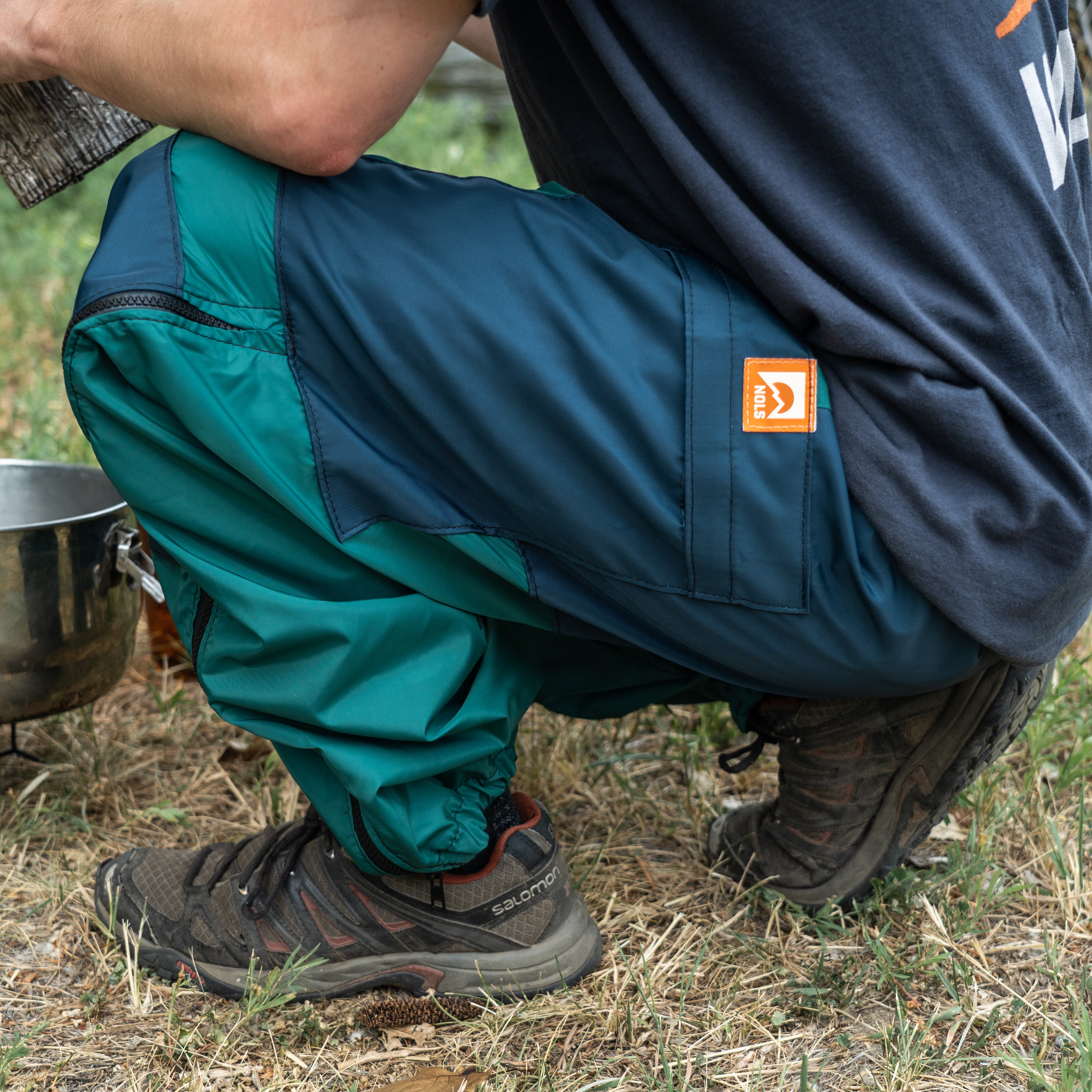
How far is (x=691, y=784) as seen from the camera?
1.80 metres

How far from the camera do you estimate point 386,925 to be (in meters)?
1.38

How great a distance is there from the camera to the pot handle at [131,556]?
1563 millimetres

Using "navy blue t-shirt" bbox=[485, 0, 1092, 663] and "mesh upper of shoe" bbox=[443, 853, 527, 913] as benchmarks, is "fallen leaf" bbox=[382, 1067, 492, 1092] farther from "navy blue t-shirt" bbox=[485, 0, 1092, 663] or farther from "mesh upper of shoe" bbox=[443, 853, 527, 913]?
"navy blue t-shirt" bbox=[485, 0, 1092, 663]

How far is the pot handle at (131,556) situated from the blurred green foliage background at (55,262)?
2.37 ft

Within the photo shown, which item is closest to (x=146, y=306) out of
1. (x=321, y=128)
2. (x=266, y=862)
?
(x=321, y=128)

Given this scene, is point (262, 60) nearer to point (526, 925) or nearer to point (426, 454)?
point (426, 454)

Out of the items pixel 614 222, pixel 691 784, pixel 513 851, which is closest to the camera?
pixel 614 222

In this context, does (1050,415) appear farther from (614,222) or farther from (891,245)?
(614,222)

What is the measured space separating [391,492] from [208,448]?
20 cm

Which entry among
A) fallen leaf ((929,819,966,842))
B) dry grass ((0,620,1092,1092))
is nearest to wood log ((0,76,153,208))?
dry grass ((0,620,1092,1092))

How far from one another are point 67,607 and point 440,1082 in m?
0.82

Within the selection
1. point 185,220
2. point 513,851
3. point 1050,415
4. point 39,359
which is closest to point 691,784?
point 513,851

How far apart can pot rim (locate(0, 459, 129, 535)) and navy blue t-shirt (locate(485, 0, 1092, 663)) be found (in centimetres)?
89

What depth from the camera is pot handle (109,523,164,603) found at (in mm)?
1563
